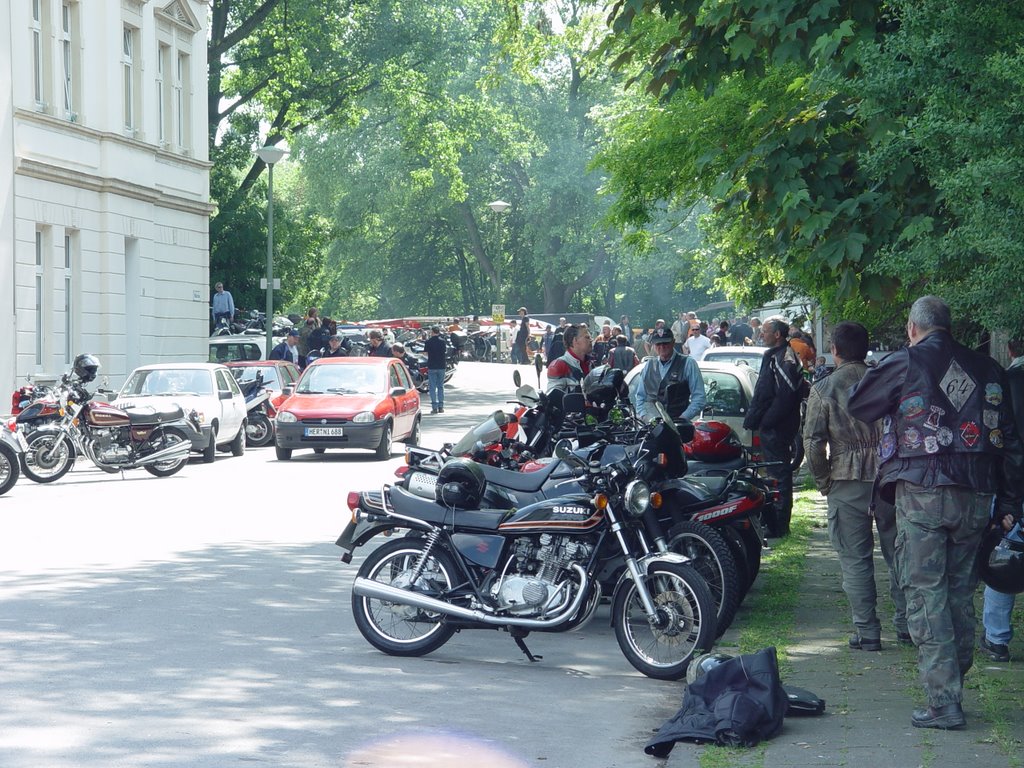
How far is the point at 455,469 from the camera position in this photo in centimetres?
855

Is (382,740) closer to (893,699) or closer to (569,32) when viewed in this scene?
(893,699)

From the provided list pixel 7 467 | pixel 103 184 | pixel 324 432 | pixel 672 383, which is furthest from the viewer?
pixel 103 184

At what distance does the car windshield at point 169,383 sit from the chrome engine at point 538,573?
15.7 m

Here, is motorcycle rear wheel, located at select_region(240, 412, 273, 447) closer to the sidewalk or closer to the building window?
the building window

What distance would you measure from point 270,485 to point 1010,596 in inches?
486

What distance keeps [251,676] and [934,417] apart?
145 inches

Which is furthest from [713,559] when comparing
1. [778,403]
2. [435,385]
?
[435,385]

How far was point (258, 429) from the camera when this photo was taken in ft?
87.5

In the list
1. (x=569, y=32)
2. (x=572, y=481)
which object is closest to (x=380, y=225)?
(x=569, y=32)

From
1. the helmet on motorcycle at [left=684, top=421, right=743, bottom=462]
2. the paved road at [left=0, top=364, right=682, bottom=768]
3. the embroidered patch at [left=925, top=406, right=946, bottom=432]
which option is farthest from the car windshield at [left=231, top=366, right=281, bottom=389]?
the embroidered patch at [left=925, top=406, right=946, bottom=432]

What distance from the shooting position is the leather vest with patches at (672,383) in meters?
13.8

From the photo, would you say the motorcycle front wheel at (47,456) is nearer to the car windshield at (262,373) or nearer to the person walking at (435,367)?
the car windshield at (262,373)

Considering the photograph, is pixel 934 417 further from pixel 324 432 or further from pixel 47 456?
pixel 324 432

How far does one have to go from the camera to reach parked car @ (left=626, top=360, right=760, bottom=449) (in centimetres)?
1739
